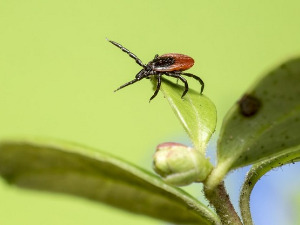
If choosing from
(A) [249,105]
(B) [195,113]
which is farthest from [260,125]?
(B) [195,113]

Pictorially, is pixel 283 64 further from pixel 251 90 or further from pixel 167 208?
pixel 167 208

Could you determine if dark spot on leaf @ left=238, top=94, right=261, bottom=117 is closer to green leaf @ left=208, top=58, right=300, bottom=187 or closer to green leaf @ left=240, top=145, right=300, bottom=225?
green leaf @ left=208, top=58, right=300, bottom=187

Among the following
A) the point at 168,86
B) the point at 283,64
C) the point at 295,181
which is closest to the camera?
the point at 283,64

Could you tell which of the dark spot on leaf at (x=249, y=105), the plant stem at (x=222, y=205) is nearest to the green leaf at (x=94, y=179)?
the plant stem at (x=222, y=205)

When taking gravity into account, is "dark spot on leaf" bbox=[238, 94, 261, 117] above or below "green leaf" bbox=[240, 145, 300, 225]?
above

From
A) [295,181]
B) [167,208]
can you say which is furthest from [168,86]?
[295,181]

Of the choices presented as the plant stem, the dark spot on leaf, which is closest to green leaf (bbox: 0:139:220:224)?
the plant stem
